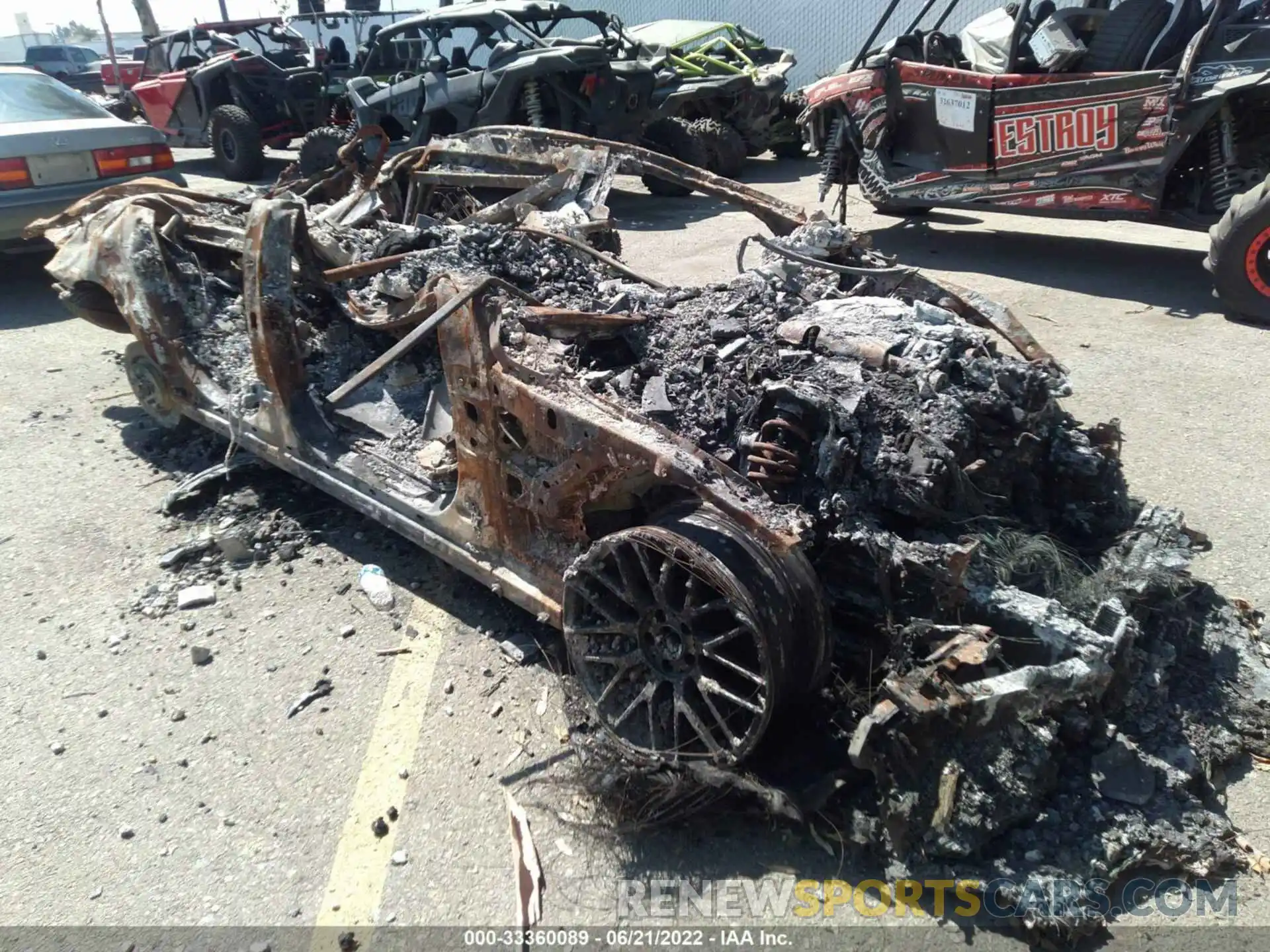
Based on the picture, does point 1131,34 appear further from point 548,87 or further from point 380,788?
point 380,788

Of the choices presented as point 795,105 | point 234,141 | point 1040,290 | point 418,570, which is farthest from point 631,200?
point 418,570

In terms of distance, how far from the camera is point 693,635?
238 centimetres

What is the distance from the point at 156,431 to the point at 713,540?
403 centimetres

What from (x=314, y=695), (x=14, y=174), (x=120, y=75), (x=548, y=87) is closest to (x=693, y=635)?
(x=314, y=695)

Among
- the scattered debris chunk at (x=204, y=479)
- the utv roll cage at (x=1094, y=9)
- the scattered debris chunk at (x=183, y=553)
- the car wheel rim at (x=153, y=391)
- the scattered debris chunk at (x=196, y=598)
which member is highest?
the utv roll cage at (x=1094, y=9)

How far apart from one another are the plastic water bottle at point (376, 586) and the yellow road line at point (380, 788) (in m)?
0.12

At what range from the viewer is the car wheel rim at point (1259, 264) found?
19.1 ft

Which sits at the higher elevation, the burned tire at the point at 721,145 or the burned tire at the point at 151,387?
the burned tire at the point at 721,145

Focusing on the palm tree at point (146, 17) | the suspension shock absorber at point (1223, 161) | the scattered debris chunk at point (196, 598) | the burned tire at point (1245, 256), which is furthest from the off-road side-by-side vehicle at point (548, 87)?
the palm tree at point (146, 17)

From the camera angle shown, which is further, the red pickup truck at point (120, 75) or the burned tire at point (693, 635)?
the red pickup truck at point (120, 75)

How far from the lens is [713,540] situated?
2.31 meters

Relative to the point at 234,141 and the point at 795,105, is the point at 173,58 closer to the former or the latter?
the point at 234,141

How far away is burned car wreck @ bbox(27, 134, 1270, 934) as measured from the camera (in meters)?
2.24

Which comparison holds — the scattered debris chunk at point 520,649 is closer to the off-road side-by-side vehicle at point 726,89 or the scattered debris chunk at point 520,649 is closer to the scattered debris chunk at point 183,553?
the scattered debris chunk at point 183,553
